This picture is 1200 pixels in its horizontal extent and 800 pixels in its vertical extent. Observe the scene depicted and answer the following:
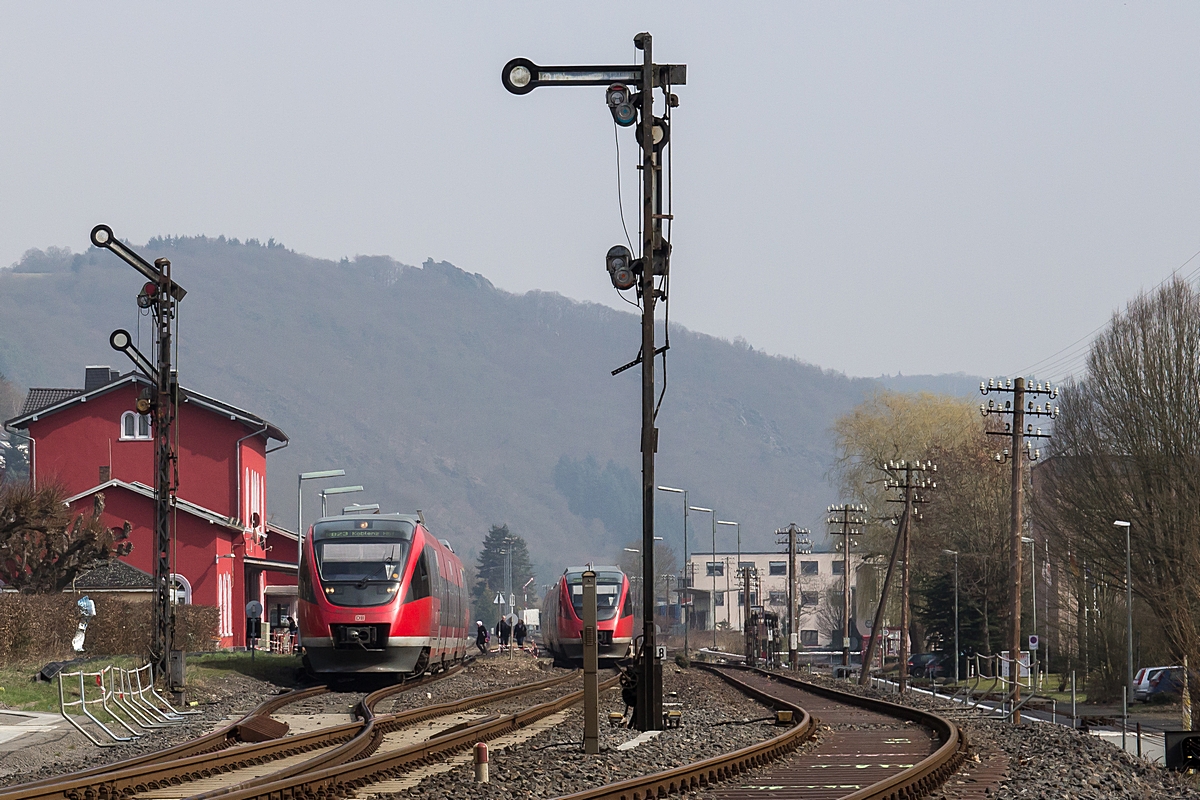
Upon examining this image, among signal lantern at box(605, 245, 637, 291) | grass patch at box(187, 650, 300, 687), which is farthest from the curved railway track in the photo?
grass patch at box(187, 650, 300, 687)

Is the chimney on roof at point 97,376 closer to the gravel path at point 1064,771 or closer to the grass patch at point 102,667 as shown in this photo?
the grass patch at point 102,667

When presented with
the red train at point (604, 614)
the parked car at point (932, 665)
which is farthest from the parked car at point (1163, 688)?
the red train at point (604, 614)

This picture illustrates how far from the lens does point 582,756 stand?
16.3m

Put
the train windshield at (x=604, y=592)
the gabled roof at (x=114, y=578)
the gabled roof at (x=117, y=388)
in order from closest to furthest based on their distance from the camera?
1. the train windshield at (x=604, y=592)
2. the gabled roof at (x=114, y=578)
3. the gabled roof at (x=117, y=388)

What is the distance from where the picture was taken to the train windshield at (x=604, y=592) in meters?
47.0

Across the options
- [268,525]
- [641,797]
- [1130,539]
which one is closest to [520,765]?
[641,797]

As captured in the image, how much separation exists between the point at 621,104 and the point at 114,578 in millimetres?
38937

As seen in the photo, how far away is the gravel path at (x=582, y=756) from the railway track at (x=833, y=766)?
68 cm

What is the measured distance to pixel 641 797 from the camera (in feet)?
41.2

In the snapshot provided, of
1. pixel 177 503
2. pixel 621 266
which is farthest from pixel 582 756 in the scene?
pixel 177 503

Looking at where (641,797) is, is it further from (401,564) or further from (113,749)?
(401,564)

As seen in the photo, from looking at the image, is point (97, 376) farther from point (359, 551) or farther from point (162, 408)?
point (162, 408)

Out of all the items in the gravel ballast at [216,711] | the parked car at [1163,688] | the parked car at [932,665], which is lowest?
the parked car at [932,665]

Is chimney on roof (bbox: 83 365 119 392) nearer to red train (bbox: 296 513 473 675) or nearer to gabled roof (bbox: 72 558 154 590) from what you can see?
gabled roof (bbox: 72 558 154 590)
